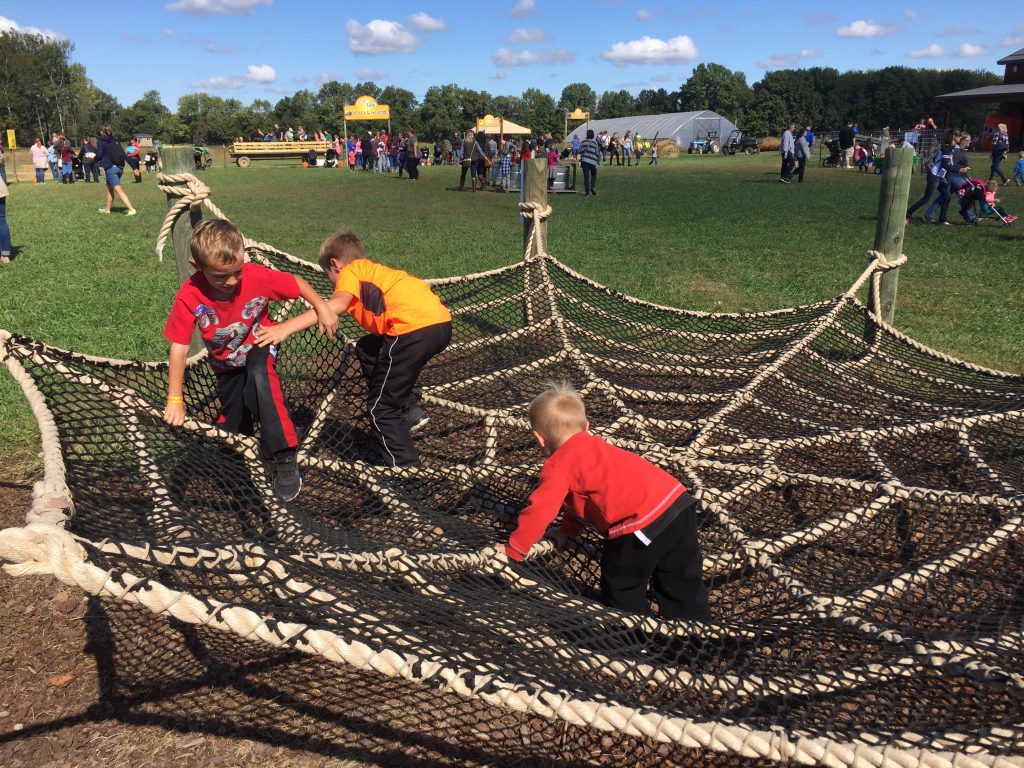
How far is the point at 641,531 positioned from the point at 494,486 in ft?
3.64

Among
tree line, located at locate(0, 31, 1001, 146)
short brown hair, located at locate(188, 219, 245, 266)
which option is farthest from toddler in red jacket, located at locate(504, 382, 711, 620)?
tree line, located at locate(0, 31, 1001, 146)

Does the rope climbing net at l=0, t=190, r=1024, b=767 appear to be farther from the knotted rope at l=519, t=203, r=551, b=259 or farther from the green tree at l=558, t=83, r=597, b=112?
the green tree at l=558, t=83, r=597, b=112

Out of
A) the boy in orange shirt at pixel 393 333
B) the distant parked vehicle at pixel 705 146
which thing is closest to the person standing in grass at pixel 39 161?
the boy in orange shirt at pixel 393 333

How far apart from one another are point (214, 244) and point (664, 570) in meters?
1.90

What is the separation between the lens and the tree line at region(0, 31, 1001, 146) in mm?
69438

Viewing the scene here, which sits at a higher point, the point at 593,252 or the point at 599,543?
the point at 593,252

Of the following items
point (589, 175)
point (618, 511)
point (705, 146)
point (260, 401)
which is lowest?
point (618, 511)

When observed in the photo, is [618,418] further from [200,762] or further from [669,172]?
[669,172]

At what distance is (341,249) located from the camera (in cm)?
366

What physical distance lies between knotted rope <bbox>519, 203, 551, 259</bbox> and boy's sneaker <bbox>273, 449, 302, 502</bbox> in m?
2.76

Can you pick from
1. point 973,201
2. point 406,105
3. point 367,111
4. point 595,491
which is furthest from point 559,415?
point 406,105

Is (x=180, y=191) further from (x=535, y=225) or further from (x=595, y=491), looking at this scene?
(x=595, y=491)

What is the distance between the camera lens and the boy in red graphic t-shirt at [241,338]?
3.08 meters

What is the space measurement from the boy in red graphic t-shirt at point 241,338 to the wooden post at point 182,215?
0.81 metres
